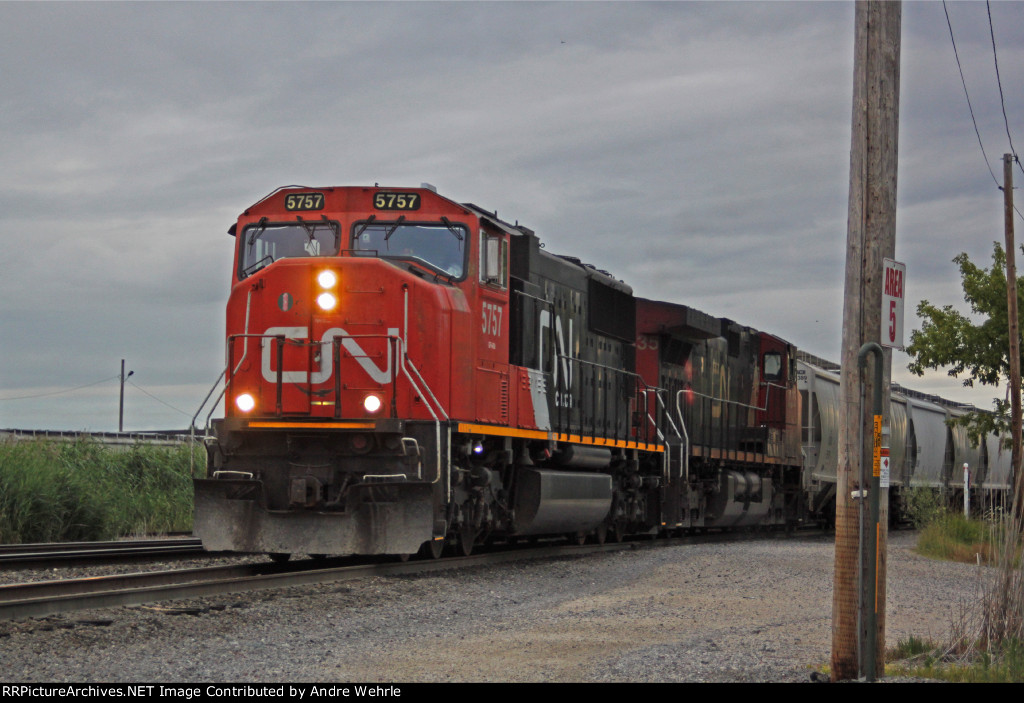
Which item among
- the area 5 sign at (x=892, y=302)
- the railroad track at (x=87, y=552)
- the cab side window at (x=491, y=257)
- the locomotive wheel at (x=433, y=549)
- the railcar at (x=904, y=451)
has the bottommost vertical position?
the railroad track at (x=87, y=552)

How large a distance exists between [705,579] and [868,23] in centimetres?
741

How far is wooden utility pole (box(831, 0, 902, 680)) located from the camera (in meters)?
7.02

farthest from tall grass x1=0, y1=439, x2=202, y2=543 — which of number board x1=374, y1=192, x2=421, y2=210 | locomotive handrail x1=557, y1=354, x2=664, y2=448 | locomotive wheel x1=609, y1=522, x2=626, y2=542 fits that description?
locomotive wheel x1=609, y1=522, x2=626, y2=542

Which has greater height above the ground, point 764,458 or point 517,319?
point 517,319

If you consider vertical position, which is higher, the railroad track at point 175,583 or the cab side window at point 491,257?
the cab side window at point 491,257

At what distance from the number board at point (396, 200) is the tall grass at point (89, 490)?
3.59 meters

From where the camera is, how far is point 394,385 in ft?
37.8

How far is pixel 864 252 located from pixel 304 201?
7.00 meters

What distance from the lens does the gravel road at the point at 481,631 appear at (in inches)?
276

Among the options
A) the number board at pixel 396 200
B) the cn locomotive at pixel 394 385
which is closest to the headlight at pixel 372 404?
the cn locomotive at pixel 394 385

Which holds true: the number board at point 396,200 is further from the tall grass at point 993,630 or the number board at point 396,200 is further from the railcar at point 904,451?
the railcar at point 904,451
